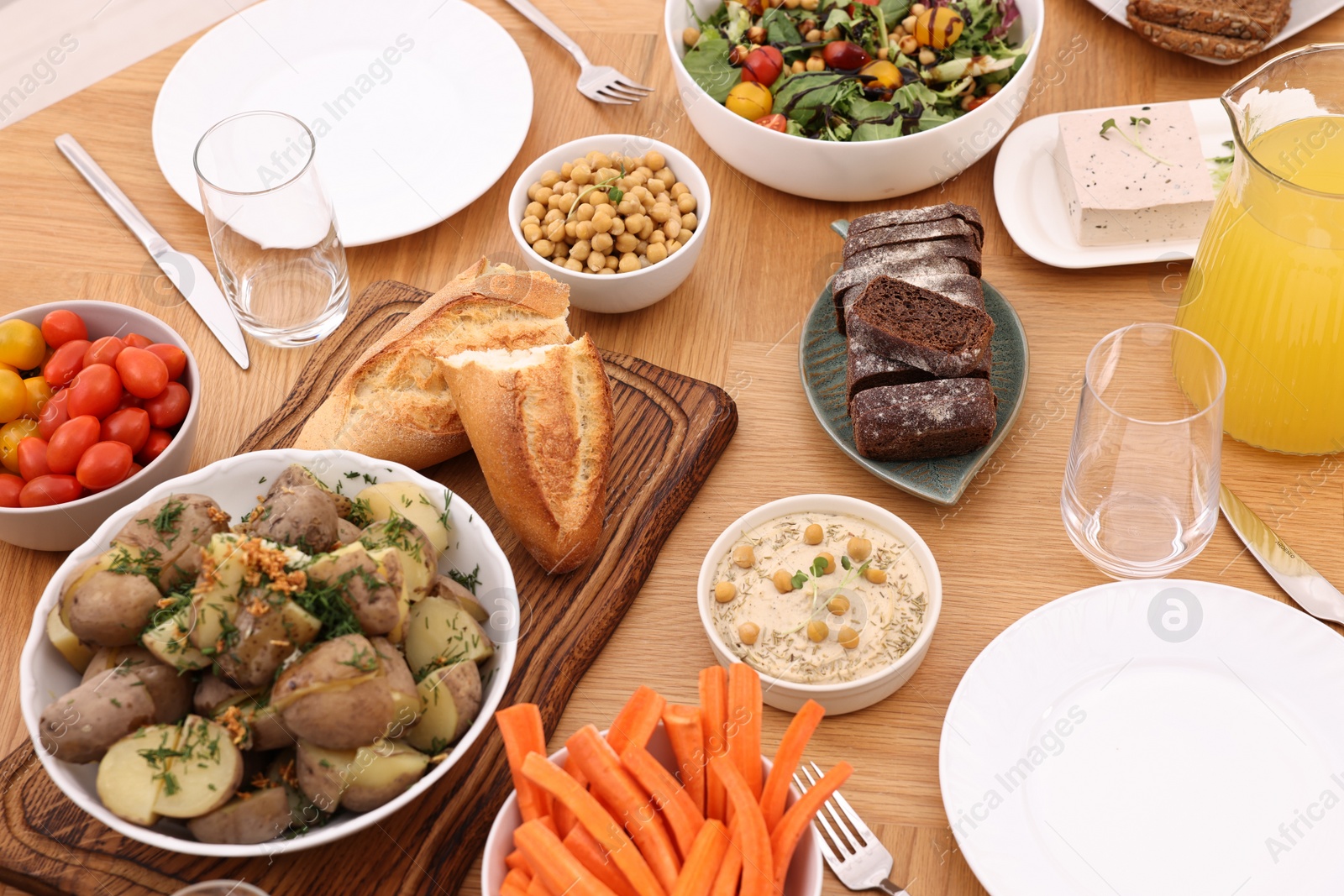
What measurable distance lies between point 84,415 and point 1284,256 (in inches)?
62.1

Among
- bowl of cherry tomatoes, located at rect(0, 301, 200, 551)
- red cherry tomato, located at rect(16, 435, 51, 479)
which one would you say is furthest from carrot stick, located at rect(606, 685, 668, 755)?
red cherry tomato, located at rect(16, 435, 51, 479)

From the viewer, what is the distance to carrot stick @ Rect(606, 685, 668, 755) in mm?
1146

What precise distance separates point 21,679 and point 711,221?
127 cm

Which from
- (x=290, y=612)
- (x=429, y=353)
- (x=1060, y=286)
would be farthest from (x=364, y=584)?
(x=1060, y=286)

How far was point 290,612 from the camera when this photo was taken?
1.08m

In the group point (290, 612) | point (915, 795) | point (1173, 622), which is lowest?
point (915, 795)

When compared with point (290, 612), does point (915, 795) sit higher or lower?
lower

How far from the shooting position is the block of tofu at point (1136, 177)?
174 centimetres

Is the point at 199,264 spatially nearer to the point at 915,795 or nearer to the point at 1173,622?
the point at 915,795

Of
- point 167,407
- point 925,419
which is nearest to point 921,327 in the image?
point 925,419

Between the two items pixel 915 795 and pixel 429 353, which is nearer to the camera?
pixel 915 795

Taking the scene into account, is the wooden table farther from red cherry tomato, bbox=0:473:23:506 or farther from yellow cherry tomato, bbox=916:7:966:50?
yellow cherry tomato, bbox=916:7:966:50

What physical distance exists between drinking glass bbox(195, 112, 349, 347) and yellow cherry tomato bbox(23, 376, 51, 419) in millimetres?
312

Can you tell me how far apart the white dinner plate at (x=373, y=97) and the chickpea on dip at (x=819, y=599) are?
87cm
